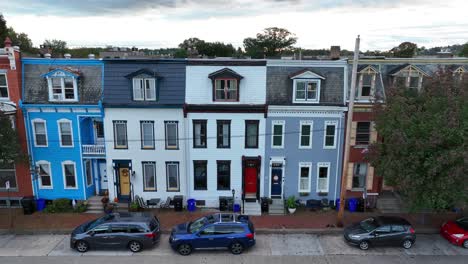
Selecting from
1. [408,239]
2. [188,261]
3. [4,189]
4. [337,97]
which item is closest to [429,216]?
[408,239]

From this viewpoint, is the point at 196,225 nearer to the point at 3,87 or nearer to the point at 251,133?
the point at 251,133

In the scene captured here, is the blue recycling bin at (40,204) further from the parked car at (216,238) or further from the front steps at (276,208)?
the front steps at (276,208)

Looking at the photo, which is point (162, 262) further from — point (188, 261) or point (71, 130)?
point (71, 130)

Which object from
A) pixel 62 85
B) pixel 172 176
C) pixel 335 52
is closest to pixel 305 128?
pixel 335 52

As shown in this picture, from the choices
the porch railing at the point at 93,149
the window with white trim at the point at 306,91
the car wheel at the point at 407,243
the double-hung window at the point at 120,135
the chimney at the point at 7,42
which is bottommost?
the car wheel at the point at 407,243

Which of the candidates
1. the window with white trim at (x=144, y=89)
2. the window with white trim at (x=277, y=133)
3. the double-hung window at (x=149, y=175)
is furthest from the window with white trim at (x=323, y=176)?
the window with white trim at (x=144, y=89)

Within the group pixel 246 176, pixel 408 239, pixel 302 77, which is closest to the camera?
pixel 408 239
